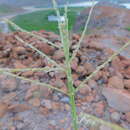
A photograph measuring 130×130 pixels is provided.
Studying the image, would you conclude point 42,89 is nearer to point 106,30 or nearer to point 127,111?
point 127,111

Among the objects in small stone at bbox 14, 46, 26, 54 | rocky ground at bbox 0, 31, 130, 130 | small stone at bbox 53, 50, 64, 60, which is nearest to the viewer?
rocky ground at bbox 0, 31, 130, 130

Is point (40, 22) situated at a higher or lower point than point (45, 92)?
lower

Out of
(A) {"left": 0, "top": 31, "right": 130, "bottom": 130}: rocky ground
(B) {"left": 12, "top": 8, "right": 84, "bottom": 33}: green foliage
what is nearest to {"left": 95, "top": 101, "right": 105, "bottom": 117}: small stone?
(A) {"left": 0, "top": 31, "right": 130, "bottom": 130}: rocky ground

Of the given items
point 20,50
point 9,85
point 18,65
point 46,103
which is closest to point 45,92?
point 46,103

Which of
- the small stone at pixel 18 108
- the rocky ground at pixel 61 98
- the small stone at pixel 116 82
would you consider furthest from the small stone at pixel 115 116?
the small stone at pixel 18 108

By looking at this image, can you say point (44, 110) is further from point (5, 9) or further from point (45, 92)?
point (5, 9)

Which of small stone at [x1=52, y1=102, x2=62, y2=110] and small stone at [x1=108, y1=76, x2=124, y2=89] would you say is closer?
small stone at [x1=52, y1=102, x2=62, y2=110]

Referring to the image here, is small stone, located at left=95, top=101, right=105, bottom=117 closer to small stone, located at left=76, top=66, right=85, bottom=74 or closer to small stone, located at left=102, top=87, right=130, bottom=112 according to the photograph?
small stone, located at left=102, top=87, right=130, bottom=112

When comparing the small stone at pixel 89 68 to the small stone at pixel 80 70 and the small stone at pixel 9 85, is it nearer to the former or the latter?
the small stone at pixel 80 70
